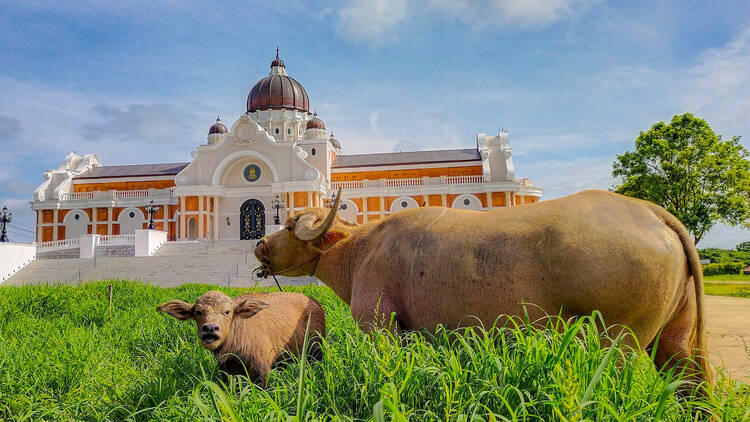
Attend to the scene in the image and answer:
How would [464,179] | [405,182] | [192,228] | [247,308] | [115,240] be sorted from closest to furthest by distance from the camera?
[247,308] < [115,240] < [192,228] < [464,179] < [405,182]

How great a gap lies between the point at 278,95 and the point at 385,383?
4915cm

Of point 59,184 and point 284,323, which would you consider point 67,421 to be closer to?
point 284,323

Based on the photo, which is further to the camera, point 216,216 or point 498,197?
point 498,197

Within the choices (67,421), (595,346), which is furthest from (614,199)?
(67,421)

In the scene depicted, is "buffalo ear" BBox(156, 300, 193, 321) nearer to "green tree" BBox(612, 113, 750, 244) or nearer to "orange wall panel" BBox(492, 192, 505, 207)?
"green tree" BBox(612, 113, 750, 244)

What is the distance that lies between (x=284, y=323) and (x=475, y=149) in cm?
4541

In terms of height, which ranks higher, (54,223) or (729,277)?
(54,223)

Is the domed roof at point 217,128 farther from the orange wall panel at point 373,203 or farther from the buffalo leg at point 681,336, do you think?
the buffalo leg at point 681,336

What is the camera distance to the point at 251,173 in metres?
41.7

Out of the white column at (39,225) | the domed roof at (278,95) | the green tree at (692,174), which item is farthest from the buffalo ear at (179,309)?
the white column at (39,225)

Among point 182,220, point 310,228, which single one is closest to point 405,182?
point 182,220

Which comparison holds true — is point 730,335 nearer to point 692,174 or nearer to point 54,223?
point 692,174

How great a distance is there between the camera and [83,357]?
3885mm

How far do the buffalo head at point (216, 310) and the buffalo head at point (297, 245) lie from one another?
1.45 ft
